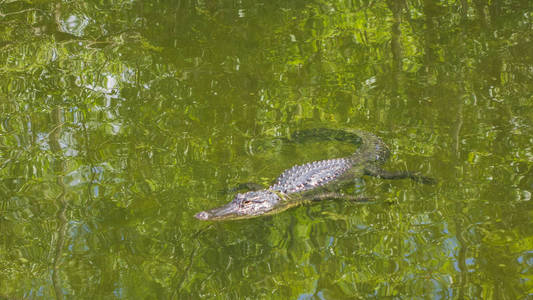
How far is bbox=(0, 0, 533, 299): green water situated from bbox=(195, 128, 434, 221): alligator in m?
0.11

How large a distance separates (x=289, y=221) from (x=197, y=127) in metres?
1.74

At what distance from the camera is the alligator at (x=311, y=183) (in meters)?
4.42

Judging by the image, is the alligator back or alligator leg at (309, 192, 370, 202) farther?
the alligator back

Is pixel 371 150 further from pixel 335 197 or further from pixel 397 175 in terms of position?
pixel 335 197

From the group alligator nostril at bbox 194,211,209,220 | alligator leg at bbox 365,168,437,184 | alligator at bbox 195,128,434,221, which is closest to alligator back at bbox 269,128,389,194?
alligator at bbox 195,128,434,221

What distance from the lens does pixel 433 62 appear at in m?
6.80

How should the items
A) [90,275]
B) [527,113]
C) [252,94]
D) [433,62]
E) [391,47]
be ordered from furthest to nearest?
[391,47] < [433,62] < [252,94] < [527,113] < [90,275]

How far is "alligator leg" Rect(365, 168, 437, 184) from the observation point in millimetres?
4651

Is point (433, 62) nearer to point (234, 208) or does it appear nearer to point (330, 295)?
point (234, 208)

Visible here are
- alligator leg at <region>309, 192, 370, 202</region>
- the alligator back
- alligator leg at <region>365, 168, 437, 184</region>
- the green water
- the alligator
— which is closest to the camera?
the green water

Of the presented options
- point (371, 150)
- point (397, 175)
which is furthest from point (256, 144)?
point (397, 175)

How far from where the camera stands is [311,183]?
15.7 ft

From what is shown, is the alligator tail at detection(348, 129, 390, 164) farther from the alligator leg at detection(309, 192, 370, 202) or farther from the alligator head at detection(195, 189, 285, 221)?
the alligator head at detection(195, 189, 285, 221)

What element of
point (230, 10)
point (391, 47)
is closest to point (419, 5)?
point (391, 47)
